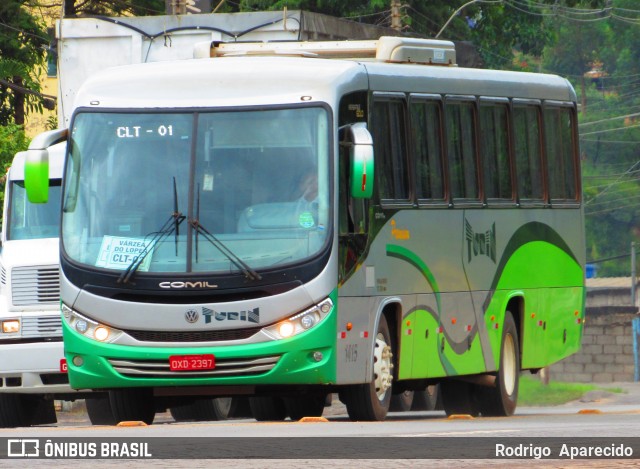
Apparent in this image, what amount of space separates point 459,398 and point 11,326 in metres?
4.64

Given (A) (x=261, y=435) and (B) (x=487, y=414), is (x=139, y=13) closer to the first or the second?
(B) (x=487, y=414)

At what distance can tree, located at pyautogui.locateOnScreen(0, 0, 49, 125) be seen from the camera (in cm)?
3466

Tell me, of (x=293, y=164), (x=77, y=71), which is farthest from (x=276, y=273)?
(x=77, y=71)

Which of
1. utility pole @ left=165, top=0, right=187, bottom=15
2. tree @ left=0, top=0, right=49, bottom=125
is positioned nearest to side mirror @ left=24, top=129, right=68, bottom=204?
tree @ left=0, top=0, right=49, bottom=125

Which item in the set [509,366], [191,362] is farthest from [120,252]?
[509,366]

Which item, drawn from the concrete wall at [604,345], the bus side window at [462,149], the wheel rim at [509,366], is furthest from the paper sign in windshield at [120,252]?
the concrete wall at [604,345]

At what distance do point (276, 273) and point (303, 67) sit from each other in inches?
74.2

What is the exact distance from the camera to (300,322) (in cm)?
1496

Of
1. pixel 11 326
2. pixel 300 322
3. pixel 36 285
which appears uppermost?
pixel 36 285

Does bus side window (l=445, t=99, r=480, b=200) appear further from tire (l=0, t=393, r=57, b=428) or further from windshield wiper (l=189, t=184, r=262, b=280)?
tire (l=0, t=393, r=57, b=428)

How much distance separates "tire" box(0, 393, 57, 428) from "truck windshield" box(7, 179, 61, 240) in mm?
1693

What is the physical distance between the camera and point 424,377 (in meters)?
17.2

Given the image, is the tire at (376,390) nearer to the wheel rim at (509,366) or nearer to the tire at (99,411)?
the wheel rim at (509,366)

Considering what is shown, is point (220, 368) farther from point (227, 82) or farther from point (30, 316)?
point (30, 316)
